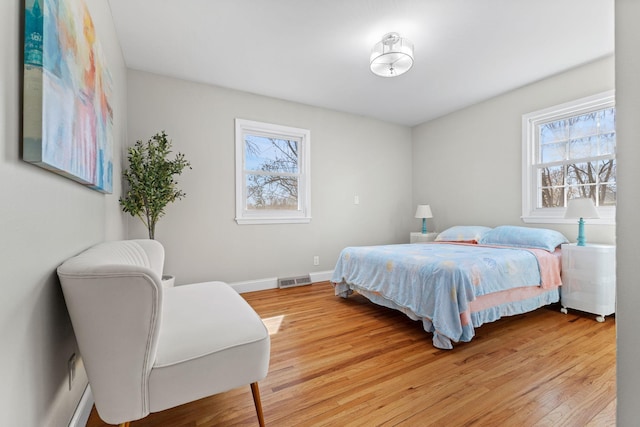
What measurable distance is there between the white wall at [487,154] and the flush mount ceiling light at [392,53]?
198cm

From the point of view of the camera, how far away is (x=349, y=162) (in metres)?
4.40

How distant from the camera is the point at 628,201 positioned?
0.52 metres

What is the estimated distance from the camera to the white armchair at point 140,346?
92cm

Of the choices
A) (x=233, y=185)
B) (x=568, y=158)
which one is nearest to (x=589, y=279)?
(x=568, y=158)

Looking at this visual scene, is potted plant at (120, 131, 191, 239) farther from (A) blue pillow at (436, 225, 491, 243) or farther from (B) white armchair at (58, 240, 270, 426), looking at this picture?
(A) blue pillow at (436, 225, 491, 243)

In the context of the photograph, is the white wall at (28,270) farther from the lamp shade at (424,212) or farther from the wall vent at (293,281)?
the lamp shade at (424,212)

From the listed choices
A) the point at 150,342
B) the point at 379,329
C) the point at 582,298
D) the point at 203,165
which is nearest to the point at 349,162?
the point at 203,165

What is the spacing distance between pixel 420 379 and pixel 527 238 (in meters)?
2.22

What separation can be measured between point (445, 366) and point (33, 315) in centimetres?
204

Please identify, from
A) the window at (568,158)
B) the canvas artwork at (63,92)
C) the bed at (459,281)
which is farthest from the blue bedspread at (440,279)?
the canvas artwork at (63,92)

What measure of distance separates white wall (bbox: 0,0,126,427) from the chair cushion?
33 centimetres

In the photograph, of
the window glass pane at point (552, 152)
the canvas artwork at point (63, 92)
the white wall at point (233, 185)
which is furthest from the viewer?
the window glass pane at point (552, 152)

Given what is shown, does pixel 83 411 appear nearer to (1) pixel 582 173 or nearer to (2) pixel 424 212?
(2) pixel 424 212

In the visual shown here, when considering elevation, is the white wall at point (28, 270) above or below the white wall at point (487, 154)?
below
